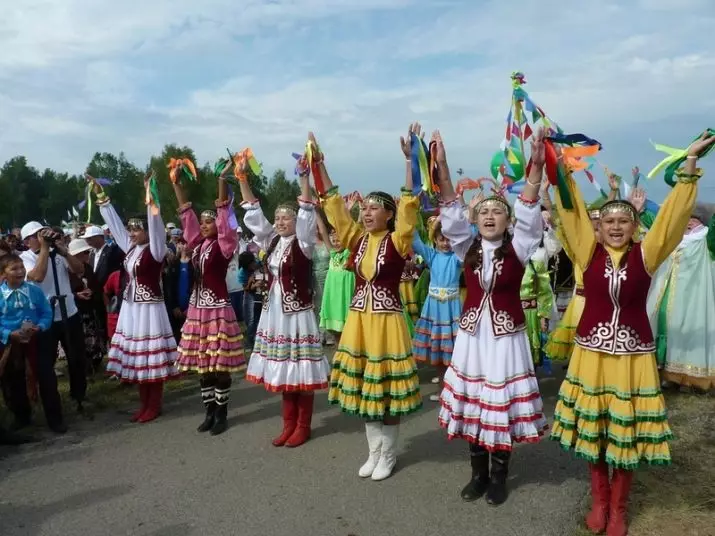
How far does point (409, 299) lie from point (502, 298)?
→ 389cm

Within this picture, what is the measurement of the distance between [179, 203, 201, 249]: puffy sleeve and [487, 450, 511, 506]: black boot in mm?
3448

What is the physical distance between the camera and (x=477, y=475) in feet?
13.2

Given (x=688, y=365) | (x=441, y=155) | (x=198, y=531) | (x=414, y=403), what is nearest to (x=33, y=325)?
(x=198, y=531)

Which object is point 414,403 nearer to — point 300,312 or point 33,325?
point 300,312

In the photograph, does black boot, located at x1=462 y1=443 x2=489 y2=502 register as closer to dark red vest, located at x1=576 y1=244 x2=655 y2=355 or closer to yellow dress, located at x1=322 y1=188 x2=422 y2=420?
yellow dress, located at x1=322 y1=188 x2=422 y2=420

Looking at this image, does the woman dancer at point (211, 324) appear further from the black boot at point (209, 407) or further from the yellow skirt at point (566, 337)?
the yellow skirt at point (566, 337)

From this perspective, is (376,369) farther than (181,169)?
No

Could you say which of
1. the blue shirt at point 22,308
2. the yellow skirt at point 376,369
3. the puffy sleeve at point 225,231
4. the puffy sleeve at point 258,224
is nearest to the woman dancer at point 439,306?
the puffy sleeve at point 258,224

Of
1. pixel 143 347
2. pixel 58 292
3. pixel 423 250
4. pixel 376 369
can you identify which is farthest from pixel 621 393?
pixel 58 292

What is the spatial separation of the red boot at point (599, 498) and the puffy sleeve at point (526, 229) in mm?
1340

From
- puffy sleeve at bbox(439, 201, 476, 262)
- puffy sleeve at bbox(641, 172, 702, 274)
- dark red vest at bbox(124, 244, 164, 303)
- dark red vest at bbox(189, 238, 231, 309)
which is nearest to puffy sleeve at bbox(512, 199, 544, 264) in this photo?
puffy sleeve at bbox(439, 201, 476, 262)

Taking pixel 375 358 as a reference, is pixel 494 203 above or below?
above

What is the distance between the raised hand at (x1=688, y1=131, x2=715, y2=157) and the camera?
10.2 ft

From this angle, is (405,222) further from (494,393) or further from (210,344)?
(210,344)
